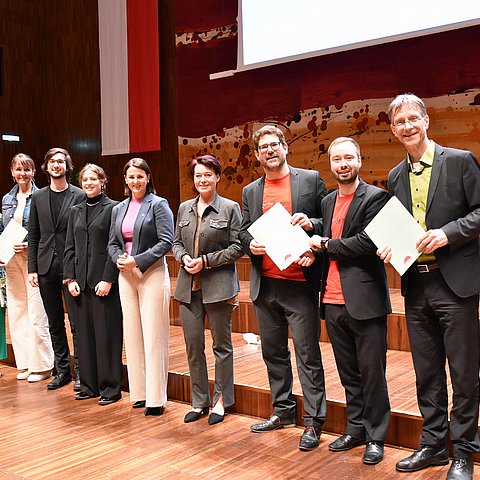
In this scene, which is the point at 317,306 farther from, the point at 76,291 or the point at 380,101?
the point at 380,101

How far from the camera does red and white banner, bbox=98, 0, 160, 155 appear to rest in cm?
662

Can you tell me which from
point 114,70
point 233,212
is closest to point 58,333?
point 233,212

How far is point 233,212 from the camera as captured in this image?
2898 mm

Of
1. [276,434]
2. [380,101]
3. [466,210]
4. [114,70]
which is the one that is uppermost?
[114,70]

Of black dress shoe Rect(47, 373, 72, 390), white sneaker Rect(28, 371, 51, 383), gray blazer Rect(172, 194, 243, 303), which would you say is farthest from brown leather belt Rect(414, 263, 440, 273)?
white sneaker Rect(28, 371, 51, 383)

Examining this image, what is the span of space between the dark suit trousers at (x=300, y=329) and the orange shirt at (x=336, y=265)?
6.5 inches

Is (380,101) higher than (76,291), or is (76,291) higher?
(380,101)

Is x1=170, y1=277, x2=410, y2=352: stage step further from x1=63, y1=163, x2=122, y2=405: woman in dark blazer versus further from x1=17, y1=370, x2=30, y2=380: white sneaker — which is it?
x1=17, y1=370, x2=30, y2=380: white sneaker

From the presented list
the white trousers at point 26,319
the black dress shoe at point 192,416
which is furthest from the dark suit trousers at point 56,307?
the black dress shoe at point 192,416

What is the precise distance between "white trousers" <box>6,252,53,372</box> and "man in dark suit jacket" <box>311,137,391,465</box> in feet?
7.22

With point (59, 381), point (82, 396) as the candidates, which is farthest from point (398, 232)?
point (59, 381)

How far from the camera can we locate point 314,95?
5434 millimetres

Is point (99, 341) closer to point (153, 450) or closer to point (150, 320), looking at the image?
point (150, 320)

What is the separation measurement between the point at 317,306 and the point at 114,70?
521cm
